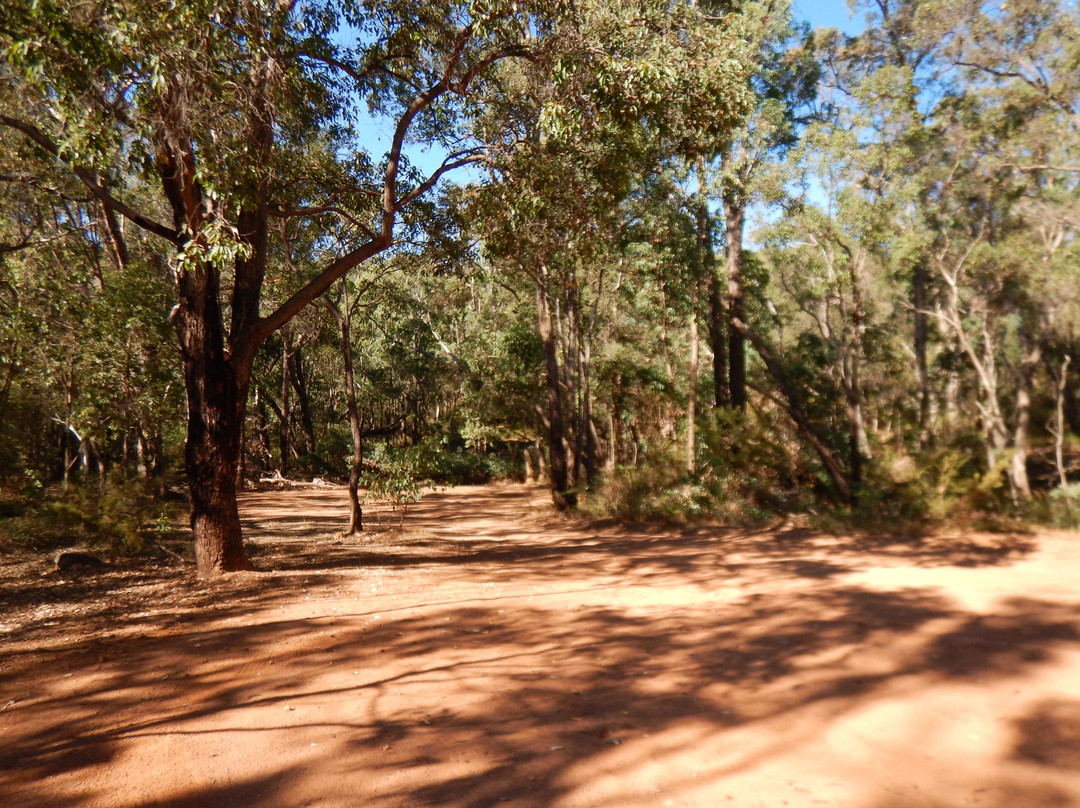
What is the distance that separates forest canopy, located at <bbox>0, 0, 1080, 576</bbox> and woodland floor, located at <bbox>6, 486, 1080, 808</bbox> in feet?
8.62

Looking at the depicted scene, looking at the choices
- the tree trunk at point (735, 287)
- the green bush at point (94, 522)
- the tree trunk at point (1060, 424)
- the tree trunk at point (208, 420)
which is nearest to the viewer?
the tree trunk at point (208, 420)

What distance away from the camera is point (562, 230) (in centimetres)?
1015

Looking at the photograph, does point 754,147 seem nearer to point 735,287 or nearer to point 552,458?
point 735,287

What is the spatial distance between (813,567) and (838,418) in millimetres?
16651

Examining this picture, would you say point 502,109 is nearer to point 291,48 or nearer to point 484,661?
point 291,48

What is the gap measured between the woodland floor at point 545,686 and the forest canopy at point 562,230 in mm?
2627

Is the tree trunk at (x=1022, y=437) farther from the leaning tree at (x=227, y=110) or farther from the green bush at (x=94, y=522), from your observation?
the green bush at (x=94, y=522)

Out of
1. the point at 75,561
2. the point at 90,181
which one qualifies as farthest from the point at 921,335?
the point at 75,561

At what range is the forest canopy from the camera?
25.6ft

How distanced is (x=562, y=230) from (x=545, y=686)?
694 centimetres

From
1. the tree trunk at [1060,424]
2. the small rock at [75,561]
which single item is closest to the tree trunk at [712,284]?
Answer: the tree trunk at [1060,424]

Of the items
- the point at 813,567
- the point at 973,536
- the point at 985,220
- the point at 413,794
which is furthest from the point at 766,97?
the point at 413,794

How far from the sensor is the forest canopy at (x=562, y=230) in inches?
307

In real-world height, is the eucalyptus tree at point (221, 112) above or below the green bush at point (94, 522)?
above
